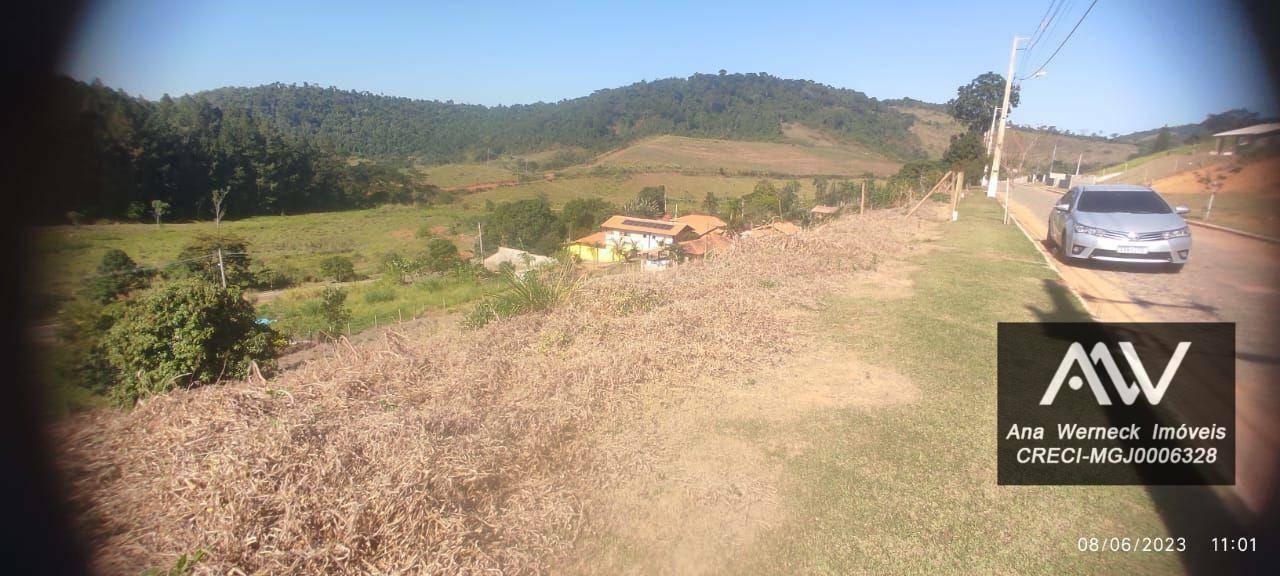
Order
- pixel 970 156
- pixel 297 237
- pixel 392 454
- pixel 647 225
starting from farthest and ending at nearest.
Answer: pixel 297 237 → pixel 970 156 → pixel 647 225 → pixel 392 454

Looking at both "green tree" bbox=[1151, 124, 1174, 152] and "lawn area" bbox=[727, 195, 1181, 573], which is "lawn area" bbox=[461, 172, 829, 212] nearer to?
"green tree" bbox=[1151, 124, 1174, 152]

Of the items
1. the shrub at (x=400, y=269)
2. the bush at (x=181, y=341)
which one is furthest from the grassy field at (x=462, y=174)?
the bush at (x=181, y=341)

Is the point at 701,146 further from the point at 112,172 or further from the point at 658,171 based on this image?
the point at 112,172

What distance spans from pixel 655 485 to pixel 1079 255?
7.71 metres

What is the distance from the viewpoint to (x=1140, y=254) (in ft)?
22.5

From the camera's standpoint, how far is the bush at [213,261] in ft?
62.1

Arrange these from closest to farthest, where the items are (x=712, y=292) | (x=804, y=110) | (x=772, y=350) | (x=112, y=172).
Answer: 1. (x=772, y=350)
2. (x=712, y=292)
3. (x=112, y=172)
4. (x=804, y=110)

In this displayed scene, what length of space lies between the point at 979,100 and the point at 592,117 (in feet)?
311

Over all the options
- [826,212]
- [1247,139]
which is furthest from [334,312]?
[1247,139]

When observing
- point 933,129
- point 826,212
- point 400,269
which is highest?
point 933,129

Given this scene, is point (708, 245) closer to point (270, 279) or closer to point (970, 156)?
point (270, 279)

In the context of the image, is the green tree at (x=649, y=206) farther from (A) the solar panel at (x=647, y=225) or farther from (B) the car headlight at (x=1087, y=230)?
(B) the car headlight at (x=1087, y=230)

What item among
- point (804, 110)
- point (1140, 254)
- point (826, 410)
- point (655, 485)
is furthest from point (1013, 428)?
point (804, 110)
